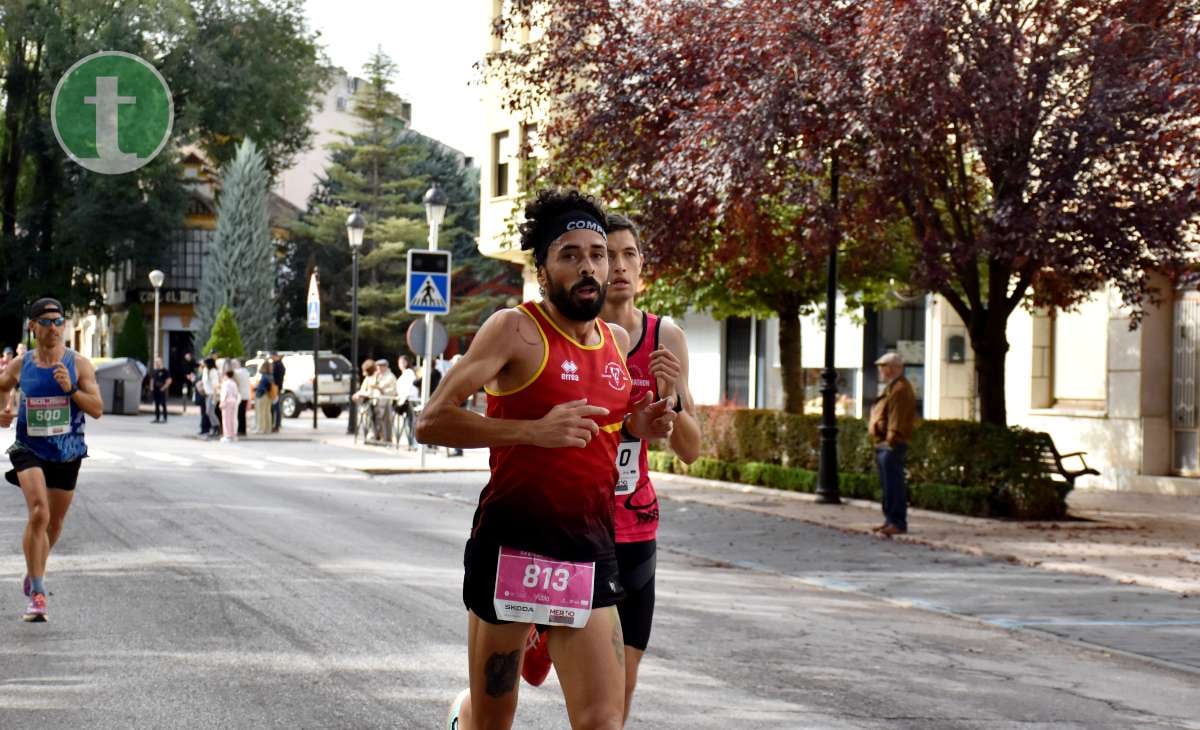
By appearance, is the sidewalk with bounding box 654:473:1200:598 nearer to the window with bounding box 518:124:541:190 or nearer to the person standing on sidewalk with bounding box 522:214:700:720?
the window with bounding box 518:124:541:190

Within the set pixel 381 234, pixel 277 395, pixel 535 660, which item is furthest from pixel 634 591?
pixel 381 234

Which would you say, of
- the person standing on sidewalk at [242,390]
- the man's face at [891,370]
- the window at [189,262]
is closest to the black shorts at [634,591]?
the man's face at [891,370]

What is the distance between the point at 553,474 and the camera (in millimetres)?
4277

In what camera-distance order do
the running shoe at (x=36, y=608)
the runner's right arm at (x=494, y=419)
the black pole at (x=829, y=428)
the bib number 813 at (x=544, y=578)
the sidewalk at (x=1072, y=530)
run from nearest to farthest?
the runner's right arm at (x=494, y=419) → the bib number 813 at (x=544, y=578) → the running shoe at (x=36, y=608) → the sidewalk at (x=1072, y=530) → the black pole at (x=829, y=428)

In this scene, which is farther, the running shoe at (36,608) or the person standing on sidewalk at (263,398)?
the person standing on sidewalk at (263,398)

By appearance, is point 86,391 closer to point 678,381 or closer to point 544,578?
point 678,381

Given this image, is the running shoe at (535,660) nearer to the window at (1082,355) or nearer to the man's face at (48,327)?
the man's face at (48,327)

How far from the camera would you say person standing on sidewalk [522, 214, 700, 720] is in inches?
200

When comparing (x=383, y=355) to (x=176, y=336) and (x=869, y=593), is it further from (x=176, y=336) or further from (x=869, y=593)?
(x=869, y=593)

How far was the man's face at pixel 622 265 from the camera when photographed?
5.32 m

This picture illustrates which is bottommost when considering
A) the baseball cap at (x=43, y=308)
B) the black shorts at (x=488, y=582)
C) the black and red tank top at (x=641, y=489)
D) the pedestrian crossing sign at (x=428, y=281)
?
the black shorts at (x=488, y=582)

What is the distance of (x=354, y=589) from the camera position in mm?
10383

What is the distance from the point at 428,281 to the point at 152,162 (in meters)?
33.8

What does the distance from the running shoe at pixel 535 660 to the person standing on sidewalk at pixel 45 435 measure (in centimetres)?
487
